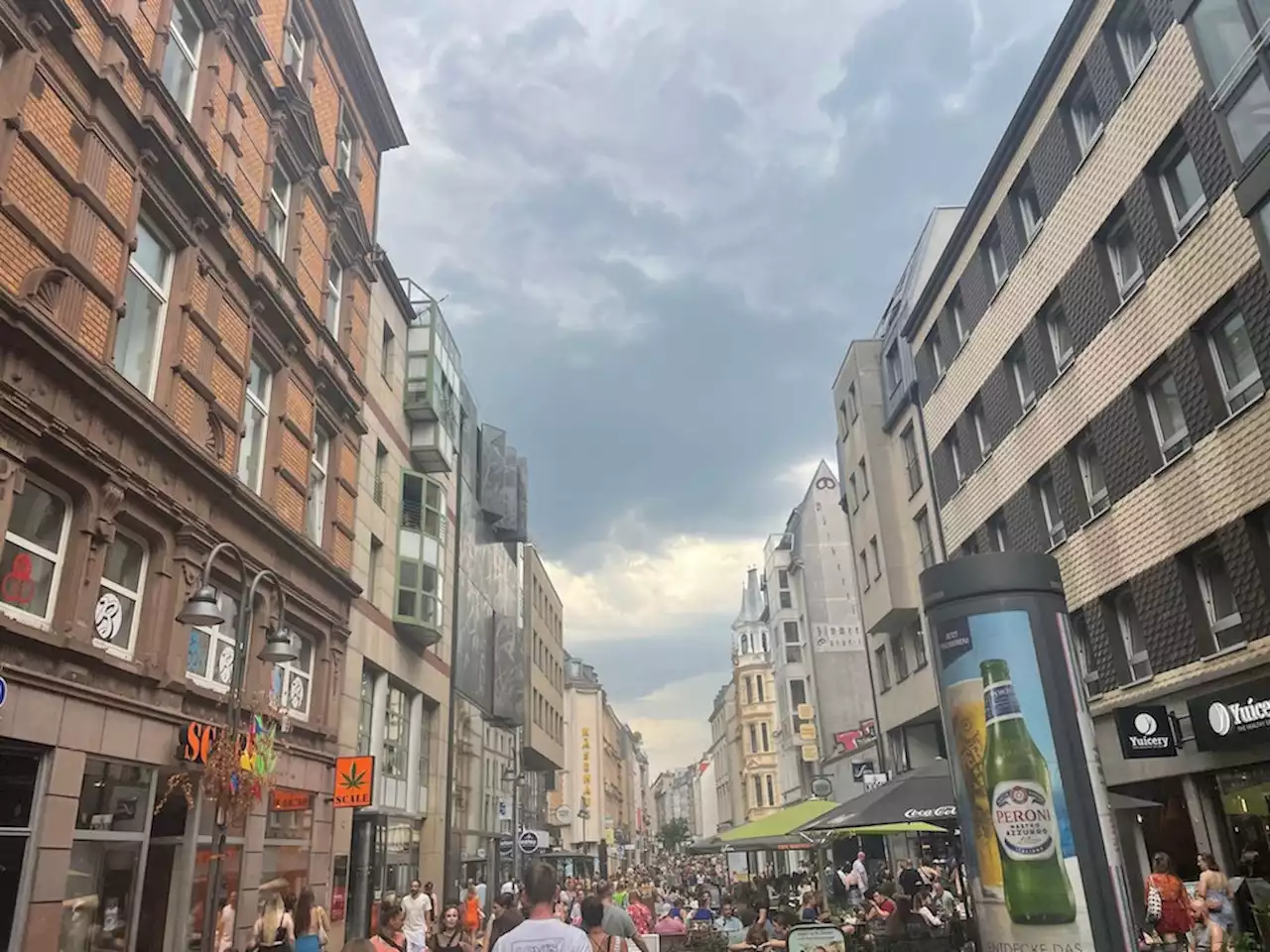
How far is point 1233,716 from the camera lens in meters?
13.7

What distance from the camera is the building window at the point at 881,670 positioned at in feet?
110

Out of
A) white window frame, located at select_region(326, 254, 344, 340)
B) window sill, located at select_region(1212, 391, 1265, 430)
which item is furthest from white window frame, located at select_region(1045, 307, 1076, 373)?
white window frame, located at select_region(326, 254, 344, 340)

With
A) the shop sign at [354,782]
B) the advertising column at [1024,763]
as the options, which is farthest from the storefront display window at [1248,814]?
the shop sign at [354,782]

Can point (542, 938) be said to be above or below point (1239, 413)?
below

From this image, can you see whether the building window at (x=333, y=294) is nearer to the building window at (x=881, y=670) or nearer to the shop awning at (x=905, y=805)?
the shop awning at (x=905, y=805)

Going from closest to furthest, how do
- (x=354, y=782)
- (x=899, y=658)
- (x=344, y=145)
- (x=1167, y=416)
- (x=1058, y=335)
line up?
(x=1167, y=416) < (x=354, y=782) < (x=1058, y=335) < (x=344, y=145) < (x=899, y=658)

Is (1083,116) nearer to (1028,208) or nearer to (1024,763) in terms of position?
(1028,208)

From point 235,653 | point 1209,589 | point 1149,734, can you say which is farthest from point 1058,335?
point 235,653

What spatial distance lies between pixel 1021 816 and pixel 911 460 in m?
23.7

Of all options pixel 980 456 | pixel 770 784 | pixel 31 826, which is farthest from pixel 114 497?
pixel 770 784

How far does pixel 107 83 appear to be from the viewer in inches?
468

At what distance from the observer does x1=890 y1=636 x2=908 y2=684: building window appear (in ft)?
103

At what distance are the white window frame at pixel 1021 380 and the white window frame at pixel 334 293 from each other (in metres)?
16.3

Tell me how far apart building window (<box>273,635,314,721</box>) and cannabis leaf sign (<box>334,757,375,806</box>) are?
1.40 meters
